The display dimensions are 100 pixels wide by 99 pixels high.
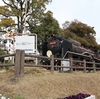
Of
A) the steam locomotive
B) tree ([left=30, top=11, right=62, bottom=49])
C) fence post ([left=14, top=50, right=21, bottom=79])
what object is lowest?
fence post ([left=14, top=50, right=21, bottom=79])

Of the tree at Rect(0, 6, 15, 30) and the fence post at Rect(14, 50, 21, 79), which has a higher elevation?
the tree at Rect(0, 6, 15, 30)

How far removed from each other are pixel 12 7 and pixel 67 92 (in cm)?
2736

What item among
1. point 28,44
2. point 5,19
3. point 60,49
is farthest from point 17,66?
point 5,19

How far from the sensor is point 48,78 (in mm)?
8242

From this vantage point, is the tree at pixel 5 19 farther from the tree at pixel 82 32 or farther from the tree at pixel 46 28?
the tree at pixel 82 32

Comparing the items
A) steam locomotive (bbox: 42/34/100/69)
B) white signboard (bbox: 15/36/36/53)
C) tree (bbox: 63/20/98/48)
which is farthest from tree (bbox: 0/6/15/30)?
white signboard (bbox: 15/36/36/53)

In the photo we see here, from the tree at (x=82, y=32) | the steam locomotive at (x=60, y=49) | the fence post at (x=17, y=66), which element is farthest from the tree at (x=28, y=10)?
the fence post at (x=17, y=66)

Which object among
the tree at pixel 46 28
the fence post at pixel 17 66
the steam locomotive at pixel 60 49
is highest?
the tree at pixel 46 28

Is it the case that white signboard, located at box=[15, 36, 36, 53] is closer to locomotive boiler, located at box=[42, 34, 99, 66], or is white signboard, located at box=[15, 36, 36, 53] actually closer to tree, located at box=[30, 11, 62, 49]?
locomotive boiler, located at box=[42, 34, 99, 66]

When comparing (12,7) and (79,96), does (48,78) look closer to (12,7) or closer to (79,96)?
(79,96)

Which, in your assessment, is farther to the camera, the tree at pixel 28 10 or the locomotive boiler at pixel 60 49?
the tree at pixel 28 10

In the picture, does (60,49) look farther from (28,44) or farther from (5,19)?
(5,19)

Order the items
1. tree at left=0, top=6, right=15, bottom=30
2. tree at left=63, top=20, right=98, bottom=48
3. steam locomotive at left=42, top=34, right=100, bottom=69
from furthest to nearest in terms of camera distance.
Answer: tree at left=63, top=20, right=98, bottom=48
tree at left=0, top=6, right=15, bottom=30
steam locomotive at left=42, top=34, right=100, bottom=69

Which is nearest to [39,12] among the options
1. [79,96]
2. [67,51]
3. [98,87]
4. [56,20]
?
[56,20]
